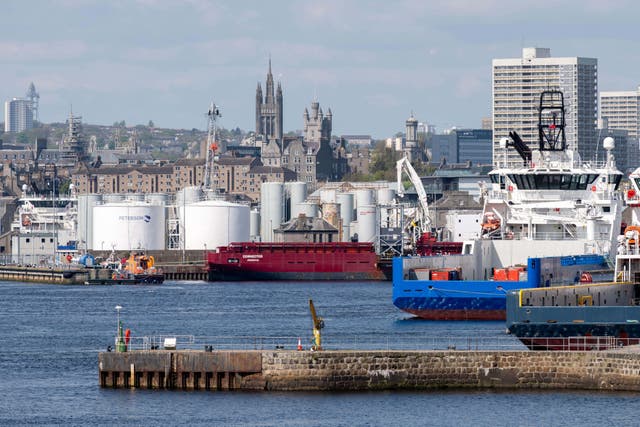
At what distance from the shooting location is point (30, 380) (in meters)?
52.9

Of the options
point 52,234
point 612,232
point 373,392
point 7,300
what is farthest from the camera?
point 52,234

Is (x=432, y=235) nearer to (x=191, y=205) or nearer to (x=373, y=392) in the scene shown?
(x=191, y=205)

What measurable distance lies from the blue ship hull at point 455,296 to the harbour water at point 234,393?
1.25 metres

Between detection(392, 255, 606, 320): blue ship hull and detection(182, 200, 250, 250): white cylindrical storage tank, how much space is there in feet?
257

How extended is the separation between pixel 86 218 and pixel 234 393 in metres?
116

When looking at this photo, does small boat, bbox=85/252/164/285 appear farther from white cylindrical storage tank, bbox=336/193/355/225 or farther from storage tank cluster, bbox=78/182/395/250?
white cylindrical storage tank, bbox=336/193/355/225

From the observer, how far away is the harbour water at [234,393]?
4428 centimetres

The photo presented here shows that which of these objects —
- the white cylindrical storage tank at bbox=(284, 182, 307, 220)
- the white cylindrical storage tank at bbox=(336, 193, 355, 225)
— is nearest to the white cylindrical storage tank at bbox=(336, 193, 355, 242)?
the white cylindrical storage tank at bbox=(336, 193, 355, 225)

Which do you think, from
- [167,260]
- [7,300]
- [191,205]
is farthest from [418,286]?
[191,205]

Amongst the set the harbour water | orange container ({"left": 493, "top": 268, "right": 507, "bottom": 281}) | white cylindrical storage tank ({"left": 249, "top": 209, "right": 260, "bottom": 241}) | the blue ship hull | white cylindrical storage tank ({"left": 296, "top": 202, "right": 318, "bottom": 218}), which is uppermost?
white cylindrical storage tank ({"left": 296, "top": 202, "right": 318, "bottom": 218})

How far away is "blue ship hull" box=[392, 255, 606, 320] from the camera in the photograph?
73938 mm

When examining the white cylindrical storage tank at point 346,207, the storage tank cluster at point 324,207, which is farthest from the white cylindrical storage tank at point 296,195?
the white cylindrical storage tank at point 346,207

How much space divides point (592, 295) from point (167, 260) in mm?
93473

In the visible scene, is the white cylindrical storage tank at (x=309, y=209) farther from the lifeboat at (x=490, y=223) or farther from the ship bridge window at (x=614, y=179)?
the ship bridge window at (x=614, y=179)
